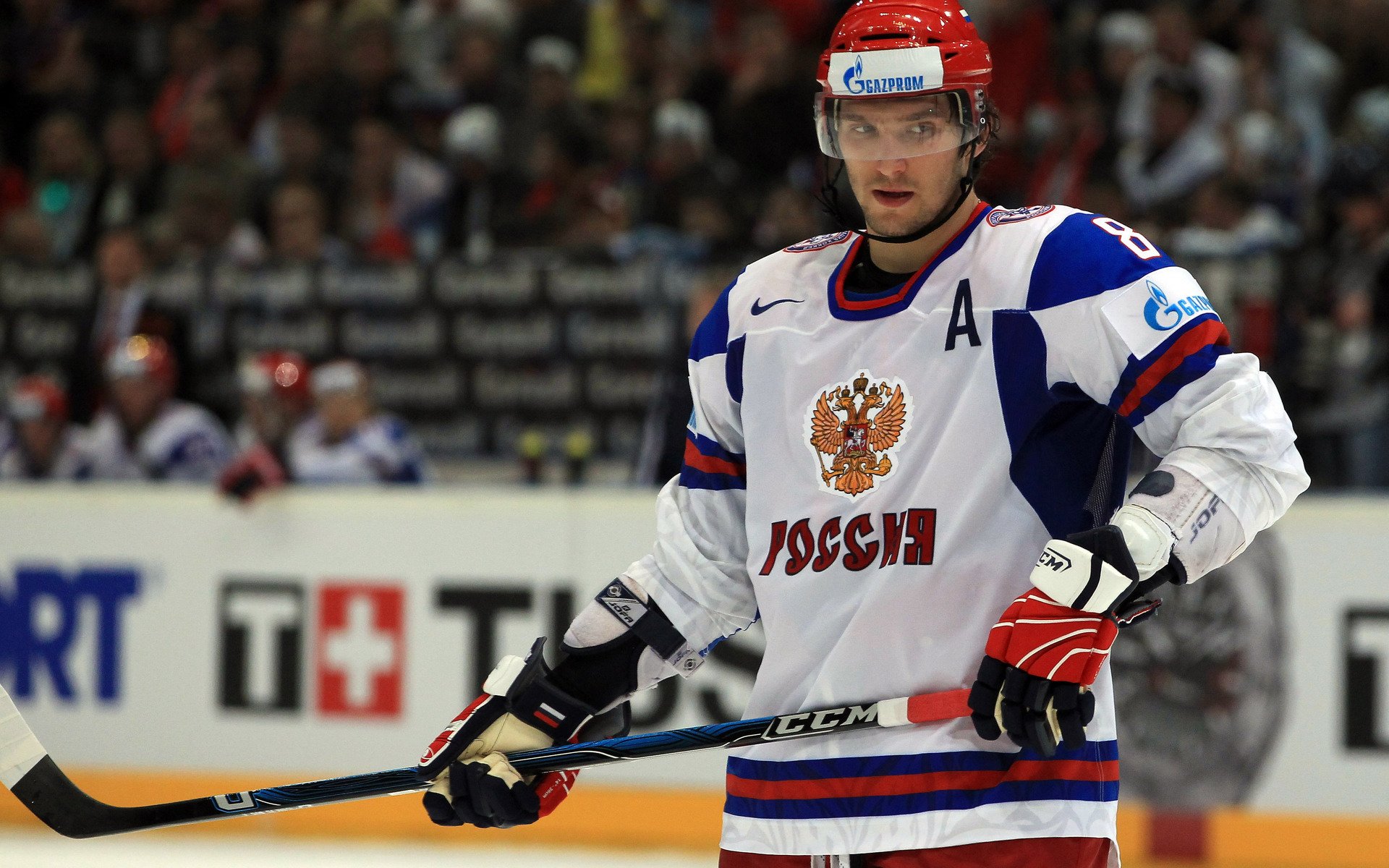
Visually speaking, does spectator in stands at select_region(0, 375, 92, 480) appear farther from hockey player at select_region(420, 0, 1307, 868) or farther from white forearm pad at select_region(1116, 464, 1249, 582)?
white forearm pad at select_region(1116, 464, 1249, 582)

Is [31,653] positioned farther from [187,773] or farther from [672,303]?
[672,303]

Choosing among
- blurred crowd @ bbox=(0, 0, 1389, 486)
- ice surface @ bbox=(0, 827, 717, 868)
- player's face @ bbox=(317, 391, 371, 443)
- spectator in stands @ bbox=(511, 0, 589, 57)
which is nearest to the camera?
ice surface @ bbox=(0, 827, 717, 868)

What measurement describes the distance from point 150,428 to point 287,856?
2037mm

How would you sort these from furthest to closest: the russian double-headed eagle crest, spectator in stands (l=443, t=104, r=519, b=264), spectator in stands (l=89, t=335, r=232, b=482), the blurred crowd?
spectator in stands (l=443, t=104, r=519, b=264), spectator in stands (l=89, t=335, r=232, b=482), the blurred crowd, the russian double-headed eagle crest

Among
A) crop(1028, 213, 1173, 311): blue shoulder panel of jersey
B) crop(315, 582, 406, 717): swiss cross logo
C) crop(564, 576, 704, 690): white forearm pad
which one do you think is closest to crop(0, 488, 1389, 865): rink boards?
crop(315, 582, 406, 717): swiss cross logo

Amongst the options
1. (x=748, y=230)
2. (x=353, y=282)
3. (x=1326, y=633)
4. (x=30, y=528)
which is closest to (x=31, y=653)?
(x=30, y=528)

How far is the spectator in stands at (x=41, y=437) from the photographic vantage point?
6457 millimetres

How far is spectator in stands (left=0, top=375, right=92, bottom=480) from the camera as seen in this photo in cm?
646

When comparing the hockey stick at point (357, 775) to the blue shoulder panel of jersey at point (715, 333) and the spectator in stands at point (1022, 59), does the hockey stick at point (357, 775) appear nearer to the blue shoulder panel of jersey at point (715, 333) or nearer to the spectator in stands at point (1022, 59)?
the blue shoulder panel of jersey at point (715, 333)

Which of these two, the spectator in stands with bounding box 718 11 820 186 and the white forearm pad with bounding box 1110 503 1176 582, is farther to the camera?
the spectator in stands with bounding box 718 11 820 186

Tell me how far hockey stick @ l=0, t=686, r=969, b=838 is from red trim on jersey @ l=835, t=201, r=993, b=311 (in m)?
0.47

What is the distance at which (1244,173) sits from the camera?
19.8 feet

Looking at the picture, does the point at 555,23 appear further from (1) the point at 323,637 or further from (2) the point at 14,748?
(2) the point at 14,748

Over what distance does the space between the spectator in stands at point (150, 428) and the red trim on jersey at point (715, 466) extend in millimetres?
4244
